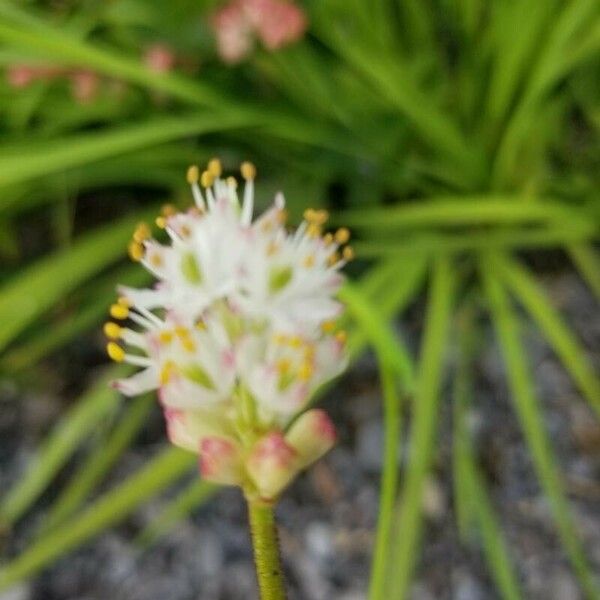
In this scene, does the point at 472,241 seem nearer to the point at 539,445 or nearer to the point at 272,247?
the point at 539,445

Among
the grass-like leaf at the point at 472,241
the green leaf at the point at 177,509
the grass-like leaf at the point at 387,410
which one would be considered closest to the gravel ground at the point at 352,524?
the green leaf at the point at 177,509

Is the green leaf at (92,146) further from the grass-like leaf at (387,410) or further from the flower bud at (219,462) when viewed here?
the flower bud at (219,462)

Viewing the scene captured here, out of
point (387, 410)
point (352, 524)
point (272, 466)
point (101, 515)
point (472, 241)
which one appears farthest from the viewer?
point (472, 241)

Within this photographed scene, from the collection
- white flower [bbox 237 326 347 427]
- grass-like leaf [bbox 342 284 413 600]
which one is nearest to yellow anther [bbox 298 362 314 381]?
white flower [bbox 237 326 347 427]

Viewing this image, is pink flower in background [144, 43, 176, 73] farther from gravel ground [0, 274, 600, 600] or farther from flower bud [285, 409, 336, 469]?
flower bud [285, 409, 336, 469]

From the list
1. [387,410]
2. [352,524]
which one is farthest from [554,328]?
[387,410]

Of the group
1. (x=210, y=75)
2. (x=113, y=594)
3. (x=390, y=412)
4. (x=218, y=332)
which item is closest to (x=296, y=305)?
(x=218, y=332)
